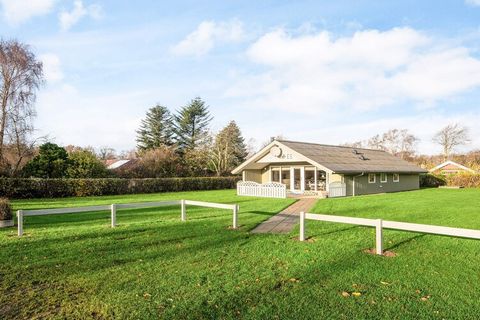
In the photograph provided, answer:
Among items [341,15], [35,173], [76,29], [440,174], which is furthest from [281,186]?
[440,174]

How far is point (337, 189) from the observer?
23.4 m

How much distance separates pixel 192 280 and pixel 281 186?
57.2ft

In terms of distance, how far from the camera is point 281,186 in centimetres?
2264

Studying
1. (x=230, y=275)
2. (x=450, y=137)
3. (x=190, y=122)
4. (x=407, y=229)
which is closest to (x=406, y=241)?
(x=407, y=229)

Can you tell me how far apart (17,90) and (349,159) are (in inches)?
1097

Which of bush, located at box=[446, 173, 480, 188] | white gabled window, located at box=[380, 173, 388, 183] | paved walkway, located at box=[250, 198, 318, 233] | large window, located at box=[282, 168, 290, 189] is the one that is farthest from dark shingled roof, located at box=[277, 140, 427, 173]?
paved walkway, located at box=[250, 198, 318, 233]

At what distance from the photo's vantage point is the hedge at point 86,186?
2261 cm

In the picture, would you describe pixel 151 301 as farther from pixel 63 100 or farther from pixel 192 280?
pixel 63 100

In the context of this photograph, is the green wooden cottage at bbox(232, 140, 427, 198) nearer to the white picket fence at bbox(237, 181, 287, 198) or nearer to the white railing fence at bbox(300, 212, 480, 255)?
the white picket fence at bbox(237, 181, 287, 198)

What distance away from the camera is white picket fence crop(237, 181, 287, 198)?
22641mm

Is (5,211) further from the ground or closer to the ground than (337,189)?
further from the ground

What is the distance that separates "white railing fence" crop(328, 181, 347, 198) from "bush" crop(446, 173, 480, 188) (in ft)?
69.0

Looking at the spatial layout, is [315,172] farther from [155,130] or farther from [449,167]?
[155,130]

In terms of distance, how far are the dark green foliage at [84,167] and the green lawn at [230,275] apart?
65.5 ft
